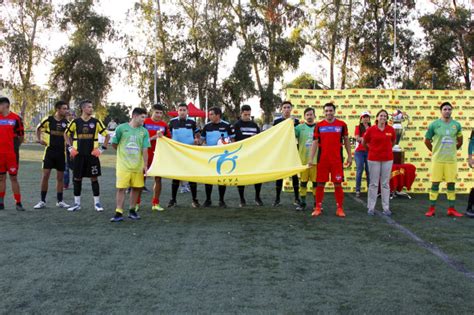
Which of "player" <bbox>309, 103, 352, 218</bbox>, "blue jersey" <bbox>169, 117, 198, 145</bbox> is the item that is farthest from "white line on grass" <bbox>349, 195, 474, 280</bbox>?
"blue jersey" <bbox>169, 117, 198, 145</bbox>

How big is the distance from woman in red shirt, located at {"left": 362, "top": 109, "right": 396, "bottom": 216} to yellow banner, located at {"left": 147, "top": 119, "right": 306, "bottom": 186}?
133 centimetres

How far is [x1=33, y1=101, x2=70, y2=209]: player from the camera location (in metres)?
8.15

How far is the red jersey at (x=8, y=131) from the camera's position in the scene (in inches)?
309

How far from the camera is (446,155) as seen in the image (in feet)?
25.7

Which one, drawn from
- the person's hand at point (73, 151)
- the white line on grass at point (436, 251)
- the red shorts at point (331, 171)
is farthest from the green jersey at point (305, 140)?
the person's hand at point (73, 151)

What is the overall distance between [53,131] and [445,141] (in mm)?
7217

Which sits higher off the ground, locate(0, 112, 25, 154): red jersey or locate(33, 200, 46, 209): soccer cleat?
locate(0, 112, 25, 154): red jersey

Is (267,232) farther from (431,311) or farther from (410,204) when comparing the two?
(410,204)

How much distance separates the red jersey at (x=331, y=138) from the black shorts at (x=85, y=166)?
3977 mm

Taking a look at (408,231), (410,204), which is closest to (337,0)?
(410,204)

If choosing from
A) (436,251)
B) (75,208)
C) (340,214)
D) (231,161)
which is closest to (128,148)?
(231,161)

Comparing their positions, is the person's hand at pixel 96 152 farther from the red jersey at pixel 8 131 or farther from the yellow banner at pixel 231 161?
the red jersey at pixel 8 131

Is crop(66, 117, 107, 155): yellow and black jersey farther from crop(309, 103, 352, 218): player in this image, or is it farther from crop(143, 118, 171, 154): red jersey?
crop(309, 103, 352, 218): player

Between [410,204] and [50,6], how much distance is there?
33.9 metres
